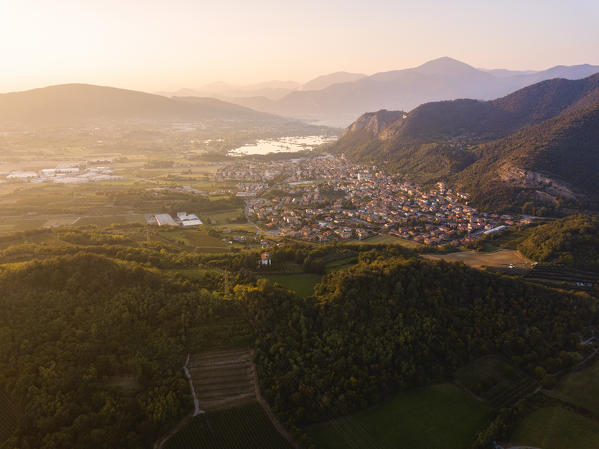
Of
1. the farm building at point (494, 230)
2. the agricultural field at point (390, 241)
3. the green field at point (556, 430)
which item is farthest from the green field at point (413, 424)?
the farm building at point (494, 230)

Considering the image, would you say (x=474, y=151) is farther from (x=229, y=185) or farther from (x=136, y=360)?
(x=136, y=360)

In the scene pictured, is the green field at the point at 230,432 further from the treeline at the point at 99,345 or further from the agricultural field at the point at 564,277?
the agricultural field at the point at 564,277

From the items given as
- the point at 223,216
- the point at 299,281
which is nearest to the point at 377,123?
the point at 223,216

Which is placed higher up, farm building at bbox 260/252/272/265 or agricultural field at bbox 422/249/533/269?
farm building at bbox 260/252/272/265

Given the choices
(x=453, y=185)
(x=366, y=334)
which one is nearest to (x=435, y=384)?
(x=366, y=334)

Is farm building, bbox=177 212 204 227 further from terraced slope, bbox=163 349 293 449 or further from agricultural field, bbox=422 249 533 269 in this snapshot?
agricultural field, bbox=422 249 533 269

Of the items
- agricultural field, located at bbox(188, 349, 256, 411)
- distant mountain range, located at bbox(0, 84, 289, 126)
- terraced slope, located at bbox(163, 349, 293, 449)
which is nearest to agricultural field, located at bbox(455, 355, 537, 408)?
terraced slope, located at bbox(163, 349, 293, 449)
